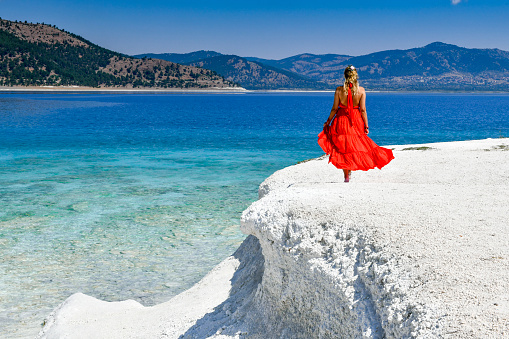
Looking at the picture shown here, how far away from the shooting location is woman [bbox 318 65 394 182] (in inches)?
297

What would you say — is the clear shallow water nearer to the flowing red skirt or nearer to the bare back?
the flowing red skirt

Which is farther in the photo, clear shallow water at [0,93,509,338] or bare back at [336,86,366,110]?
clear shallow water at [0,93,509,338]

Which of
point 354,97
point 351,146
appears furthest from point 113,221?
point 354,97

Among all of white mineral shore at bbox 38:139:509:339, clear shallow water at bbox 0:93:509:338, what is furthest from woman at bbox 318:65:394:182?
clear shallow water at bbox 0:93:509:338

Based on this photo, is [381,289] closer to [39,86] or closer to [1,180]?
[1,180]

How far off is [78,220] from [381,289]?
39.4 ft

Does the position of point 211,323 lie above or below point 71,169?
above


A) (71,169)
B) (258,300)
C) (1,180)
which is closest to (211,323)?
(258,300)

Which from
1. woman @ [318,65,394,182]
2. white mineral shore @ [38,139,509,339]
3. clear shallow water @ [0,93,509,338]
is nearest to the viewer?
white mineral shore @ [38,139,509,339]

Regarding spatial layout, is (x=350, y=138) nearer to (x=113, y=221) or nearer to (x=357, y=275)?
(x=357, y=275)

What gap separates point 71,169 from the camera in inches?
951

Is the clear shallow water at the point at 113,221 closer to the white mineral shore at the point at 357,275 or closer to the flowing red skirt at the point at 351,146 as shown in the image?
the white mineral shore at the point at 357,275

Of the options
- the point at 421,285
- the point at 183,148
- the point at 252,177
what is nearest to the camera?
the point at 421,285

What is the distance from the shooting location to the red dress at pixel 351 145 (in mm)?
7555
